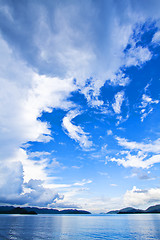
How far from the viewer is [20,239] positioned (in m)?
65.2

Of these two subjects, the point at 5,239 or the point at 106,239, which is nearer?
the point at 5,239

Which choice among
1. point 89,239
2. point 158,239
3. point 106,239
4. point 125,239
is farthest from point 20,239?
point 158,239

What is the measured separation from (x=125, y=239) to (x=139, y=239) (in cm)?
591

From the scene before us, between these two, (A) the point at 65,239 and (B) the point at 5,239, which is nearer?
(B) the point at 5,239

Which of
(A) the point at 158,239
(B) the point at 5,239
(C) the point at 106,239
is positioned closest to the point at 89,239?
(C) the point at 106,239

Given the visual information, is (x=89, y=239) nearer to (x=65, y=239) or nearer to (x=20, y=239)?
(x=65, y=239)

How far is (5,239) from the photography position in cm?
6241

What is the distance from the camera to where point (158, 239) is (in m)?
65.1

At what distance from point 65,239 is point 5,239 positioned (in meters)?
24.1

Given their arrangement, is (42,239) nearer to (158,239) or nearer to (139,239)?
(139,239)

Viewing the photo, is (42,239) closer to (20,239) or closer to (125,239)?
(20,239)

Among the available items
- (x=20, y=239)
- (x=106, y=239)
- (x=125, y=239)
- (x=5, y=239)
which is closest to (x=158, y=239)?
(x=125, y=239)

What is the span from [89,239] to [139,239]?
21101 millimetres

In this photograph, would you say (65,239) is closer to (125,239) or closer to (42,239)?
(42,239)
